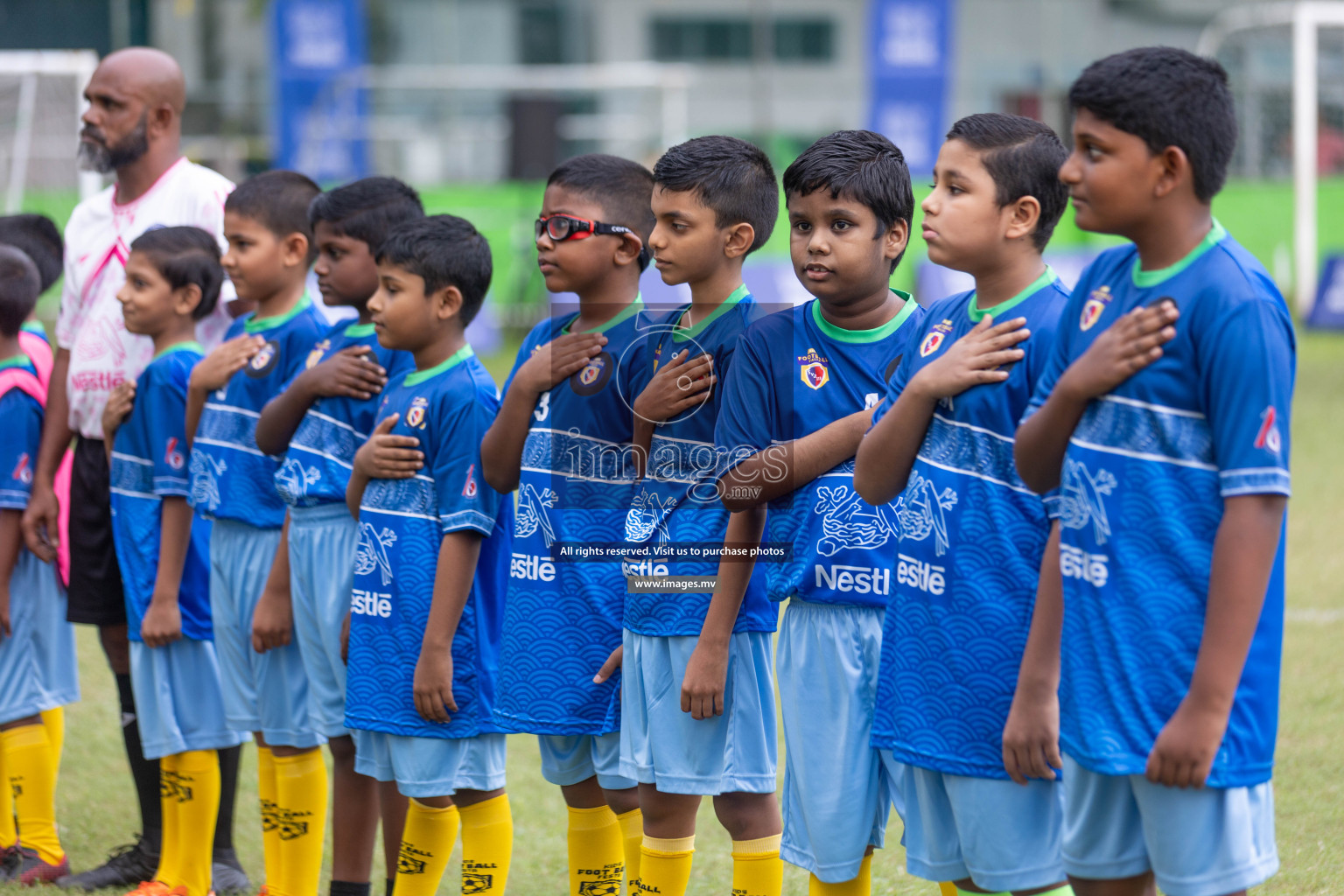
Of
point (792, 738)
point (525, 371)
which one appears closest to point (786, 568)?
point (792, 738)

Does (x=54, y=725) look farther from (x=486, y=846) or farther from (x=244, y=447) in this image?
(x=486, y=846)

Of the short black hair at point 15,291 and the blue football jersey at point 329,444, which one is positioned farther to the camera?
the short black hair at point 15,291

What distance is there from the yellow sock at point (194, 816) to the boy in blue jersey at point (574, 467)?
111 cm

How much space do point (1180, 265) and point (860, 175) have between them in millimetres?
755

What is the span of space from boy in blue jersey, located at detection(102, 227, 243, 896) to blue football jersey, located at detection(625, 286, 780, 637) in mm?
1475

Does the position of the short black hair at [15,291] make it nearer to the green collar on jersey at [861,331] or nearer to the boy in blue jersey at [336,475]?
the boy in blue jersey at [336,475]

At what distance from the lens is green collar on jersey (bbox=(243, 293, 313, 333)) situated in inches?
142

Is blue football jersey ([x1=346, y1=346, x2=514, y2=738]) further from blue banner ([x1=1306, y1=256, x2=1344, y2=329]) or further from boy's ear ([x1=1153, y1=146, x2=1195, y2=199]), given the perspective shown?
blue banner ([x1=1306, y1=256, x2=1344, y2=329])

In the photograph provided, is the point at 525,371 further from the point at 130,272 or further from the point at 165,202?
the point at 165,202

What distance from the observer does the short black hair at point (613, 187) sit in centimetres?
295

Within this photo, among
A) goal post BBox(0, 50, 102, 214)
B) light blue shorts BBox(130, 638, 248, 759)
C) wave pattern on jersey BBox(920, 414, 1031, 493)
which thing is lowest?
light blue shorts BBox(130, 638, 248, 759)

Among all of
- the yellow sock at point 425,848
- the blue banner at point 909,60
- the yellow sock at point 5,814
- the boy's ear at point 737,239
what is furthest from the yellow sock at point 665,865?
the blue banner at point 909,60

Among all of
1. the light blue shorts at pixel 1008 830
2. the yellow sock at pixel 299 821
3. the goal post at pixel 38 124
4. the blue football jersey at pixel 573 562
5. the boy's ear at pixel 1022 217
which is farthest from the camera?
the goal post at pixel 38 124

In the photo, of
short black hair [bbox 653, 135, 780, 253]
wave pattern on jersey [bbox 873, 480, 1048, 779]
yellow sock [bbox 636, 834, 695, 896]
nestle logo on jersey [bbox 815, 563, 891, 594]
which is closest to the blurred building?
short black hair [bbox 653, 135, 780, 253]
